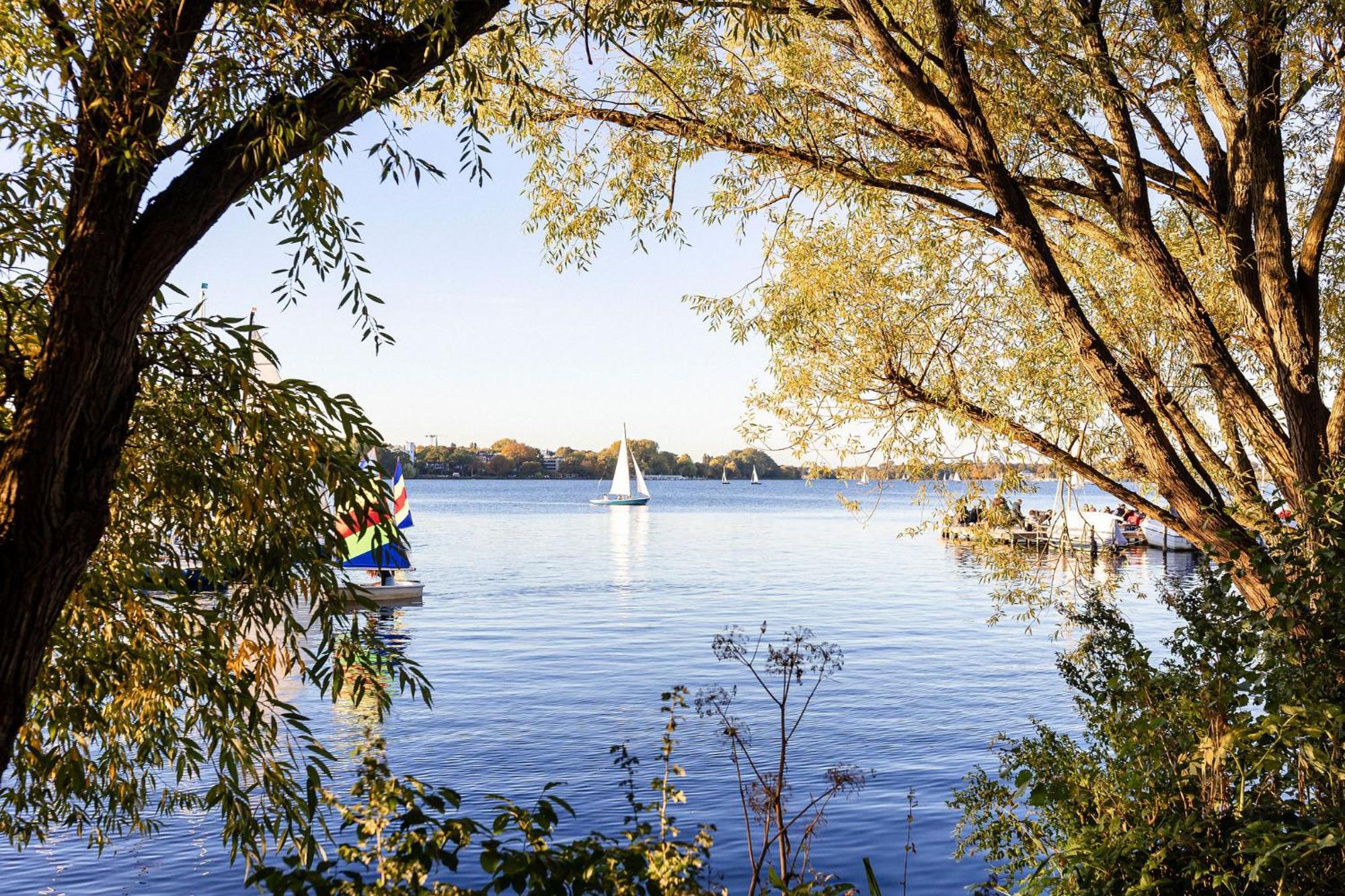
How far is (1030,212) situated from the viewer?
6574 millimetres

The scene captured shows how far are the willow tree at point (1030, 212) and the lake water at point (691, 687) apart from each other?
3.59 ft

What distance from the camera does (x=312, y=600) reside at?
14.0ft

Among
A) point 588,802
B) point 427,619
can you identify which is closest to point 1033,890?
point 588,802

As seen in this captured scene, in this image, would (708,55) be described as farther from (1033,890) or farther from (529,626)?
(529,626)

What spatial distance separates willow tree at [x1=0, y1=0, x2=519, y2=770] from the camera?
3447 mm

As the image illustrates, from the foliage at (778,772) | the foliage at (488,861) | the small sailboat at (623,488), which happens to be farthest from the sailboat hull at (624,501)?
the foliage at (488,861)

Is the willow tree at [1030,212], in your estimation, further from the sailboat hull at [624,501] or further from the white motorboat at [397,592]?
the sailboat hull at [624,501]

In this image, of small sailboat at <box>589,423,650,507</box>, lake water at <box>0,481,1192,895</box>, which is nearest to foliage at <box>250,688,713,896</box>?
lake water at <box>0,481,1192,895</box>

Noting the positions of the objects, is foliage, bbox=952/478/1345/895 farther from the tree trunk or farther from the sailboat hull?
the sailboat hull

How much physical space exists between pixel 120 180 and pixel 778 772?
8.38m

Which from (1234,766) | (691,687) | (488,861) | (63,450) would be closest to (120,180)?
(63,450)

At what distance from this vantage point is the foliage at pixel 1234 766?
3.95m

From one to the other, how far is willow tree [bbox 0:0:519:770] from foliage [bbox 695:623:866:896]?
2653 mm

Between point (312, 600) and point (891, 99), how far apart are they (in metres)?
6.58
